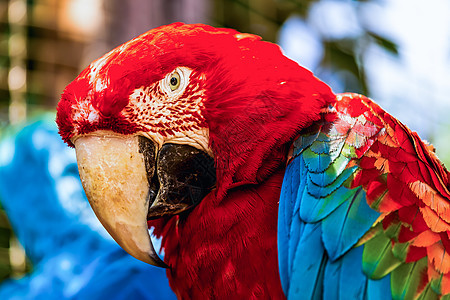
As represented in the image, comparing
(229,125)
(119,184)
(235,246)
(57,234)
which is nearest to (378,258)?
(235,246)

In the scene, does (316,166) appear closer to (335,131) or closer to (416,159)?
(335,131)

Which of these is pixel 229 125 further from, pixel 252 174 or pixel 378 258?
pixel 378 258

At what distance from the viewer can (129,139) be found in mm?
898

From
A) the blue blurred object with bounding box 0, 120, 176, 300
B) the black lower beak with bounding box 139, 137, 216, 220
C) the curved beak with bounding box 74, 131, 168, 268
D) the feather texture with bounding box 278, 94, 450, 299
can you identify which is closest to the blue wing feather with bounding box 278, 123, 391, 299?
the feather texture with bounding box 278, 94, 450, 299

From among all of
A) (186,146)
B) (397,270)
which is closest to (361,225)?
(397,270)

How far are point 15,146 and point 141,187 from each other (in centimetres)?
130

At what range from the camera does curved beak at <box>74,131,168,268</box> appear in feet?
2.84

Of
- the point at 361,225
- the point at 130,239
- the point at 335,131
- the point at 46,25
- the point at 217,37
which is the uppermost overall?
the point at 217,37

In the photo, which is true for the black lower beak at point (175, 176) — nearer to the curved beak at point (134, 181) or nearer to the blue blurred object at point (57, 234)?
the curved beak at point (134, 181)

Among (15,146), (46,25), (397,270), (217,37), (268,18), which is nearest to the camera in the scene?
(397,270)

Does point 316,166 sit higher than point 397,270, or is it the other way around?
point 316,166

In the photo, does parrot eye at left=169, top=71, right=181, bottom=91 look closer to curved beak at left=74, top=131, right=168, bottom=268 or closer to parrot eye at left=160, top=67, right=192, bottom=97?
parrot eye at left=160, top=67, right=192, bottom=97

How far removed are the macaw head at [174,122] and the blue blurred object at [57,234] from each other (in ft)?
2.17

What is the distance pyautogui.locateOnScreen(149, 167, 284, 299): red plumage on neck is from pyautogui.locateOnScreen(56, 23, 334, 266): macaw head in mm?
29
